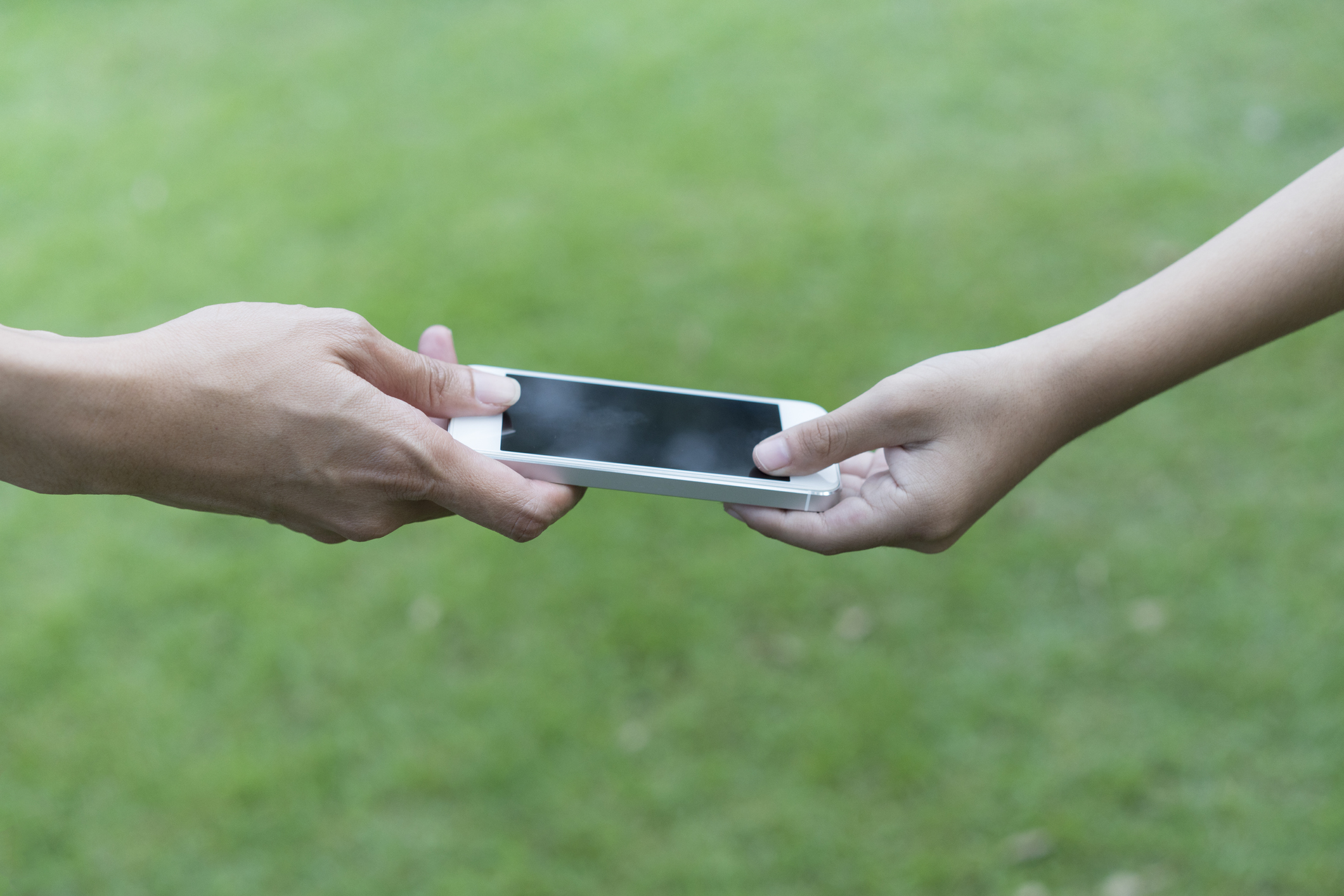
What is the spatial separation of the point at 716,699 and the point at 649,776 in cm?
36

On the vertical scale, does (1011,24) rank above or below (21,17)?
below

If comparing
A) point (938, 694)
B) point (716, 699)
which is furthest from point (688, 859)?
point (938, 694)

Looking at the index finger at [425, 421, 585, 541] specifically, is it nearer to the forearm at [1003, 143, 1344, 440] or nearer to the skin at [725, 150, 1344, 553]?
the skin at [725, 150, 1344, 553]

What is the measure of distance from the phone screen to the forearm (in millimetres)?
655

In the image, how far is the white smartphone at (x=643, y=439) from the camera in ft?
6.78

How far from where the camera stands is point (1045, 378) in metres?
2.10

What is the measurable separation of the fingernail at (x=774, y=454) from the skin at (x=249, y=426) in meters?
0.47

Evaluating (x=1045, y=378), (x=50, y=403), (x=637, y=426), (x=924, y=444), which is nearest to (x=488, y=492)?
(x=637, y=426)

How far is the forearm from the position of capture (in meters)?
2.03

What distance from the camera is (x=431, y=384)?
2.09 meters

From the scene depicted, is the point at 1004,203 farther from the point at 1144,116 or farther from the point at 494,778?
the point at 494,778

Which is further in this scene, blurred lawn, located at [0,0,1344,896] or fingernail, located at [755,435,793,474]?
blurred lawn, located at [0,0,1344,896]

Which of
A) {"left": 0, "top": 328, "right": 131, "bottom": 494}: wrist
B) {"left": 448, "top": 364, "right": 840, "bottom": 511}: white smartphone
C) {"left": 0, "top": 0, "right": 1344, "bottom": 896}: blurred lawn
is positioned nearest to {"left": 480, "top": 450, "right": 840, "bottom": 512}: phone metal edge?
{"left": 448, "top": 364, "right": 840, "bottom": 511}: white smartphone

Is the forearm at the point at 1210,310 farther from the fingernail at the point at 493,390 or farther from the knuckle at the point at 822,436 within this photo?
the fingernail at the point at 493,390
